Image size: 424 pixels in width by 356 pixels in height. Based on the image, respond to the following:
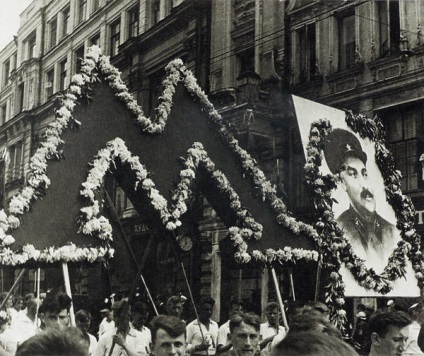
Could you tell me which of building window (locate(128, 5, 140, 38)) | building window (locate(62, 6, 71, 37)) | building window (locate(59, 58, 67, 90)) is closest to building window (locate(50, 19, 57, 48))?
building window (locate(62, 6, 71, 37))

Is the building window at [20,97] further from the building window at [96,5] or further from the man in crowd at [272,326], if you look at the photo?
the man in crowd at [272,326]

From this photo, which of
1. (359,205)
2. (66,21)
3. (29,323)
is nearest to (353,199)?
(359,205)

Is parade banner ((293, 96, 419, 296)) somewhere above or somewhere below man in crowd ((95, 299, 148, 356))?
above

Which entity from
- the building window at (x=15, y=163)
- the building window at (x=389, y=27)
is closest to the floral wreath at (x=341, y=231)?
the building window at (x=389, y=27)

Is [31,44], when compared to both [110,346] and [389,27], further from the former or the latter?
[110,346]

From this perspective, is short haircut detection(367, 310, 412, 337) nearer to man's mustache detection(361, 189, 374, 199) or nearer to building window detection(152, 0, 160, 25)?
man's mustache detection(361, 189, 374, 199)

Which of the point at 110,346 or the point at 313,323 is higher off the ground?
the point at 313,323

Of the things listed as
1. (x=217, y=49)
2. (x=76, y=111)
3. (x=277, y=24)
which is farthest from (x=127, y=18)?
(x=76, y=111)

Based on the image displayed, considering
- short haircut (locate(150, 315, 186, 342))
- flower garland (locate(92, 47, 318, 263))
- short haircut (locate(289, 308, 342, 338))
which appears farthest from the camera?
flower garland (locate(92, 47, 318, 263))

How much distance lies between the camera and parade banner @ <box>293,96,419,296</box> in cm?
849

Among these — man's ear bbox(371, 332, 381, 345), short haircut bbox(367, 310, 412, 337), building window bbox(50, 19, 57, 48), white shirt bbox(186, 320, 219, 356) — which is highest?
building window bbox(50, 19, 57, 48)

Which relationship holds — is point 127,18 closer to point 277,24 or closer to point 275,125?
point 277,24

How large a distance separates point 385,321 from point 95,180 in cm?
313

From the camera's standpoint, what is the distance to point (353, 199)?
888 centimetres
